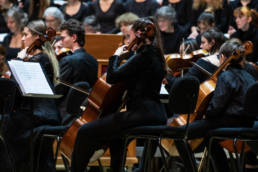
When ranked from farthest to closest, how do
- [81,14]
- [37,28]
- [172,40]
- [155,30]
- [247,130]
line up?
[81,14] < [172,40] < [37,28] < [155,30] < [247,130]

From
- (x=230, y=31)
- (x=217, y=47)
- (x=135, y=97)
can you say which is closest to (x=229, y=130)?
(x=135, y=97)

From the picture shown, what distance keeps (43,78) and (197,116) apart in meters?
1.15

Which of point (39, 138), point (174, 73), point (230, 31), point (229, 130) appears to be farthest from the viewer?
point (230, 31)

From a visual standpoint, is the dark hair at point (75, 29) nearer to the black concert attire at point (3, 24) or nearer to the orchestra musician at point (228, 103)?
the orchestra musician at point (228, 103)

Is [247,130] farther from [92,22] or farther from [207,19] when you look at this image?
[92,22]

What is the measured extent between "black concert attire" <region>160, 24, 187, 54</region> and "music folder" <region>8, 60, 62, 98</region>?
2.70 m

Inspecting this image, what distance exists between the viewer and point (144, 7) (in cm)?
710

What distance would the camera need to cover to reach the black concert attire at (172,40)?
633 centimetres

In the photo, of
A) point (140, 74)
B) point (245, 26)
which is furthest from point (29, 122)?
point (245, 26)

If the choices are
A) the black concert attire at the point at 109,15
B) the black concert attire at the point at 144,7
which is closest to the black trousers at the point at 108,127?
the black concert attire at the point at 144,7

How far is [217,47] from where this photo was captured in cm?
512

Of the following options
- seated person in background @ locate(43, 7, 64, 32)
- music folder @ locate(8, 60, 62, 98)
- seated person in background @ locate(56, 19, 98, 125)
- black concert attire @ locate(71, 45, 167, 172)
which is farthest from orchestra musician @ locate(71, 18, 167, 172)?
seated person in background @ locate(43, 7, 64, 32)

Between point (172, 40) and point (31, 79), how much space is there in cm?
298

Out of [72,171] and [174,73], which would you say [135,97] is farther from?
[174,73]
